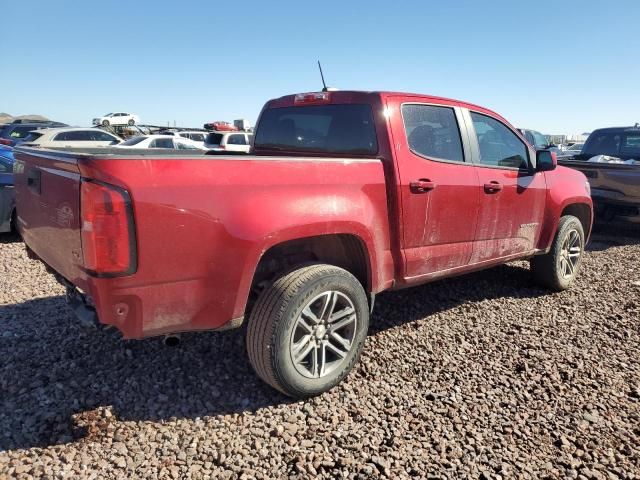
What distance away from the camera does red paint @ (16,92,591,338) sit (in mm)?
2238

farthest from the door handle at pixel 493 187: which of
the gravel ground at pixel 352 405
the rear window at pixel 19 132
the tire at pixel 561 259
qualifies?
the rear window at pixel 19 132

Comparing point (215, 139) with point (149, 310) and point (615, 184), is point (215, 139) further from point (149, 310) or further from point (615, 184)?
point (149, 310)

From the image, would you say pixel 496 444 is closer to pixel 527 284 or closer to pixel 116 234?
pixel 116 234

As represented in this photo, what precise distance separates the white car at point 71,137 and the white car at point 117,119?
22.4 meters

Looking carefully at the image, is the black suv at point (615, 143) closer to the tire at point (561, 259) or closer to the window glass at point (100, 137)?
the tire at point (561, 259)

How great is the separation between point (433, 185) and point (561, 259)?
2.37m

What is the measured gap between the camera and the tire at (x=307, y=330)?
2680mm

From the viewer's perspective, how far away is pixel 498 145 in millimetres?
4266

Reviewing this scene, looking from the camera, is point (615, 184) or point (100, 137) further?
point (100, 137)

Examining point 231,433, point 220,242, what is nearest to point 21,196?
point 220,242

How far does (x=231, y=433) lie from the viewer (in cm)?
258

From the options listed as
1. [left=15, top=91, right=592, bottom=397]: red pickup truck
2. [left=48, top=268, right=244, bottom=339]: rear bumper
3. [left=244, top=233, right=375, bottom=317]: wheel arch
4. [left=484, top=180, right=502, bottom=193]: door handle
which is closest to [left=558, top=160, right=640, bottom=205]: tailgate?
[left=15, top=91, right=592, bottom=397]: red pickup truck

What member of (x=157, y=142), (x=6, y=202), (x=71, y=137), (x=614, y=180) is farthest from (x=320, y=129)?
(x=71, y=137)

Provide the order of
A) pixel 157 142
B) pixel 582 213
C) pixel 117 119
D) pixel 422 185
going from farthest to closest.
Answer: pixel 117 119, pixel 157 142, pixel 582 213, pixel 422 185
